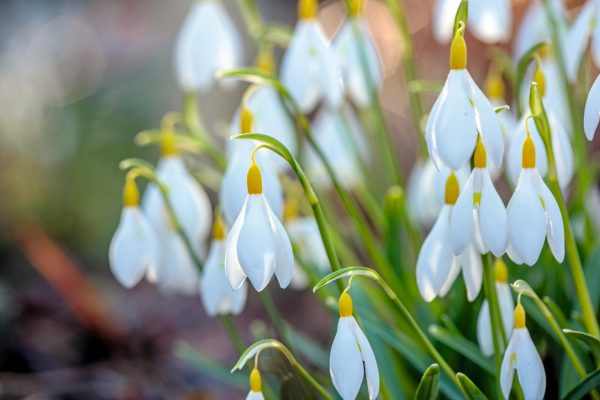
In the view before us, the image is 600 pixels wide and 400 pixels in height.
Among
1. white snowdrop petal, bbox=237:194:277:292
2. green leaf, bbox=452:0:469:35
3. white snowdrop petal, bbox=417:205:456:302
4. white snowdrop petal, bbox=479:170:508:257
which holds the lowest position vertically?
white snowdrop petal, bbox=417:205:456:302

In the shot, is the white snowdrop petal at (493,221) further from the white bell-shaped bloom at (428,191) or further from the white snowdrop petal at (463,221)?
the white bell-shaped bloom at (428,191)

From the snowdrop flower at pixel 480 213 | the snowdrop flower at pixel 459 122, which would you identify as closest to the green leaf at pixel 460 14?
the snowdrop flower at pixel 459 122

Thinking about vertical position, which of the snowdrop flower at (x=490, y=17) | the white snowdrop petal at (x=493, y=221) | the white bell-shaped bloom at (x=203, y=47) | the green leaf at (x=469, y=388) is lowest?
the green leaf at (x=469, y=388)

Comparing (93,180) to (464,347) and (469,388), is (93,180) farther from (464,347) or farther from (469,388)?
(469,388)

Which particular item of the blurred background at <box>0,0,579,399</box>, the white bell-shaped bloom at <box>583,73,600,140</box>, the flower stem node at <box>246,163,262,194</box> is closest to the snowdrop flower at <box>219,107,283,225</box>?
the flower stem node at <box>246,163,262,194</box>

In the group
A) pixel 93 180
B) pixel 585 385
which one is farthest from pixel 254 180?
pixel 93 180

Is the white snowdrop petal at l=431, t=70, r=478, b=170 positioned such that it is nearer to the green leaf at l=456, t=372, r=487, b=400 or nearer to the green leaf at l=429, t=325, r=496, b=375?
the green leaf at l=456, t=372, r=487, b=400

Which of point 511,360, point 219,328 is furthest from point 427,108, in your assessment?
point 511,360
